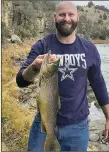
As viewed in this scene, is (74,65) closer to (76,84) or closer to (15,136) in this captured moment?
(76,84)

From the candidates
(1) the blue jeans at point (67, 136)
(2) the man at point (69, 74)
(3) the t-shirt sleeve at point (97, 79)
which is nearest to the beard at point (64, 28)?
(2) the man at point (69, 74)

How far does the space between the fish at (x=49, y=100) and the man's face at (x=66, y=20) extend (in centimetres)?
43

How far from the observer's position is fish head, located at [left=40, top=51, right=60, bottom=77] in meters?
2.70

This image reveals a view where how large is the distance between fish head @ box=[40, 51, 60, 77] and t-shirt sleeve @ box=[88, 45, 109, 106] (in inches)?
21.2

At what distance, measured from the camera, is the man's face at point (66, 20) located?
312cm

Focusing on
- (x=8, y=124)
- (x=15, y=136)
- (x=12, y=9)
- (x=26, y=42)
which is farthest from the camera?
(x=12, y=9)

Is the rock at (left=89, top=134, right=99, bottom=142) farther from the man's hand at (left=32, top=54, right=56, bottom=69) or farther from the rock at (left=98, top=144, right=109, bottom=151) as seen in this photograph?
the man's hand at (left=32, top=54, right=56, bottom=69)

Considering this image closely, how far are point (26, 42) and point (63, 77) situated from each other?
64.0 feet

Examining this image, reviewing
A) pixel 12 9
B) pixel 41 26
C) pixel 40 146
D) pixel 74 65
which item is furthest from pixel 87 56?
pixel 41 26

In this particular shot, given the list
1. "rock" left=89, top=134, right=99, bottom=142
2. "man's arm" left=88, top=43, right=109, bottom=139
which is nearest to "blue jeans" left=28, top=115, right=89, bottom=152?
"man's arm" left=88, top=43, right=109, bottom=139

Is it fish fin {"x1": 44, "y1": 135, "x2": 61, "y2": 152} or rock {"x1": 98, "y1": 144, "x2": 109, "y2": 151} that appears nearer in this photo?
fish fin {"x1": 44, "y1": 135, "x2": 61, "y2": 152}

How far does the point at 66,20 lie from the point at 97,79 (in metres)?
0.53

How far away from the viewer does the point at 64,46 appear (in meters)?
3.12

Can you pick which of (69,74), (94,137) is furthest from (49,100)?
(94,137)
